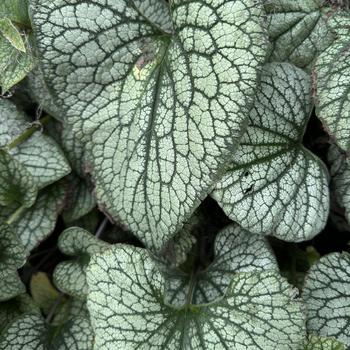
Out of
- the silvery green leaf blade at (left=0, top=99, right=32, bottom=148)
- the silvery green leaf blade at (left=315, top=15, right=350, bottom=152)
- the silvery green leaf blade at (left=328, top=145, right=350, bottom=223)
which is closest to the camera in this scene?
the silvery green leaf blade at (left=315, top=15, right=350, bottom=152)

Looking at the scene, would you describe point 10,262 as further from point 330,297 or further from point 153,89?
point 330,297

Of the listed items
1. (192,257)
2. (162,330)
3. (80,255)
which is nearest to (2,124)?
(80,255)

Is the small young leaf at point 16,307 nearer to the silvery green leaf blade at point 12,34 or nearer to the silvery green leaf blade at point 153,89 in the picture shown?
the silvery green leaf blade at point 153,89

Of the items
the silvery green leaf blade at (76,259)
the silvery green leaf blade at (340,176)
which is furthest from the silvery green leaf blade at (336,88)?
the silvery green leaf blade at (76,259)

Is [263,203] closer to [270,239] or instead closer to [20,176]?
[270,239]

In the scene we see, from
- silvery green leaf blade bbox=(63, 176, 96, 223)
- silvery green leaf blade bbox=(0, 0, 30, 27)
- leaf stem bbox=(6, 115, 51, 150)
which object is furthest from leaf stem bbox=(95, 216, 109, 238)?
silvery green leaf blade bbox=(0, 0, 30, 27)

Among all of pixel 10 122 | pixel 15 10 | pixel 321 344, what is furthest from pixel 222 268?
pixel 15 10

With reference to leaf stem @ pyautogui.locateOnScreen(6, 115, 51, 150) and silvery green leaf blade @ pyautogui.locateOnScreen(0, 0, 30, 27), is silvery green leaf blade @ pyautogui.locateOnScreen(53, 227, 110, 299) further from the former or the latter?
silvery green leaf blade @ pyautogui.locateOnScreen(0, 0, 30, 27)
